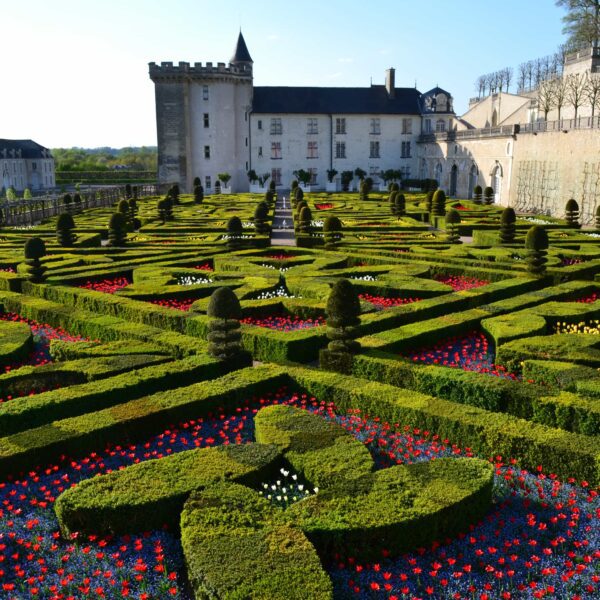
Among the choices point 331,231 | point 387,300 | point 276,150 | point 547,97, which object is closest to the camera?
point 387,300

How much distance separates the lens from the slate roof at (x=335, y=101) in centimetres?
5778

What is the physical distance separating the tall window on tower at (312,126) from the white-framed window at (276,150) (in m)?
3.05

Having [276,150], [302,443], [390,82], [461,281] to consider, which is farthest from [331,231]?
[390,82]

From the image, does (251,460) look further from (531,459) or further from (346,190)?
(346,190)

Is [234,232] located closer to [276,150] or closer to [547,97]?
[547,97]

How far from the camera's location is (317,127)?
192ft

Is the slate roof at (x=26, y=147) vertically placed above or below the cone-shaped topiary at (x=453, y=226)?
above

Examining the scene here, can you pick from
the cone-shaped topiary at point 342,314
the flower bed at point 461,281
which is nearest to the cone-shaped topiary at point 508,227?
the flower bed at point 461,281

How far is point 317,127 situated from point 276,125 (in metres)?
3.83

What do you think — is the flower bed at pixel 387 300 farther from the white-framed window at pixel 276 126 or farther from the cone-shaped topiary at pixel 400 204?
the white-framed window at pixel 276 126

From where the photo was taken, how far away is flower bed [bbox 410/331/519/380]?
33.3ft

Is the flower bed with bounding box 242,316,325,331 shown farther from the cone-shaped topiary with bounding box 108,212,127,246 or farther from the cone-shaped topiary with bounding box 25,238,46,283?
the cone-shaped topiary with bounding box 108,212,127,246

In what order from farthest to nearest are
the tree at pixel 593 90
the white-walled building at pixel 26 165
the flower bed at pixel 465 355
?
the white-walled building at pixel 26 165 < the tree at pixel 593 90 < the flower bed at pixel 465 355

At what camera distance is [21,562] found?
548 cm
